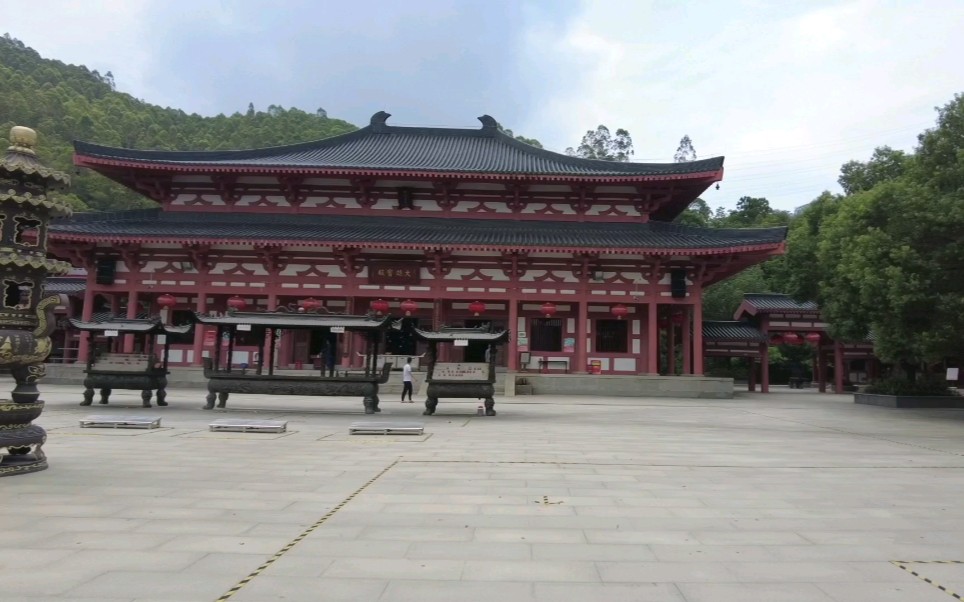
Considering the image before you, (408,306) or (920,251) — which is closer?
(920,251)

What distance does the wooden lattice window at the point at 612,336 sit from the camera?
27.2 m

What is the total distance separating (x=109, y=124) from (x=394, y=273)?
76416 millimetres

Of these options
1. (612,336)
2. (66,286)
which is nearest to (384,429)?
(612,336)

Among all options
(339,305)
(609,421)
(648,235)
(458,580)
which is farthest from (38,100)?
(458,580)

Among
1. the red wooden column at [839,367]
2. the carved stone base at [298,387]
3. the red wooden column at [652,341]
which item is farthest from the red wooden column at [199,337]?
the red wooden column at [839,367]

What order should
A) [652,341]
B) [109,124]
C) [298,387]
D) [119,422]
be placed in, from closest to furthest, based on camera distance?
[119,422]
[298,387]
[652,341]
[109,124]

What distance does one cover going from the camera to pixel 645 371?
26781 mm

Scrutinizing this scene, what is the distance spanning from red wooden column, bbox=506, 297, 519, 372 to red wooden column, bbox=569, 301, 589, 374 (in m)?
2.66

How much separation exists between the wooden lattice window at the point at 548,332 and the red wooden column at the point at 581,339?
1068 mm

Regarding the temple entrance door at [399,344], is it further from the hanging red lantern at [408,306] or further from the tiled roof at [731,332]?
the tiled roof at [731,332]

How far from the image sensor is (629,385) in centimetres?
2450

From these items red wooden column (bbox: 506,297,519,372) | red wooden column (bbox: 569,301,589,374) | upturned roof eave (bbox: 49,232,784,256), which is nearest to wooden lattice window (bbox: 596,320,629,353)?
red wooden column (bbox: 569,301,589,374)

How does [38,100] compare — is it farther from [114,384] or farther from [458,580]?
[458,580]

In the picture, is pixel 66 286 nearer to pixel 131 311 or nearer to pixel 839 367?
pixel 131 311
